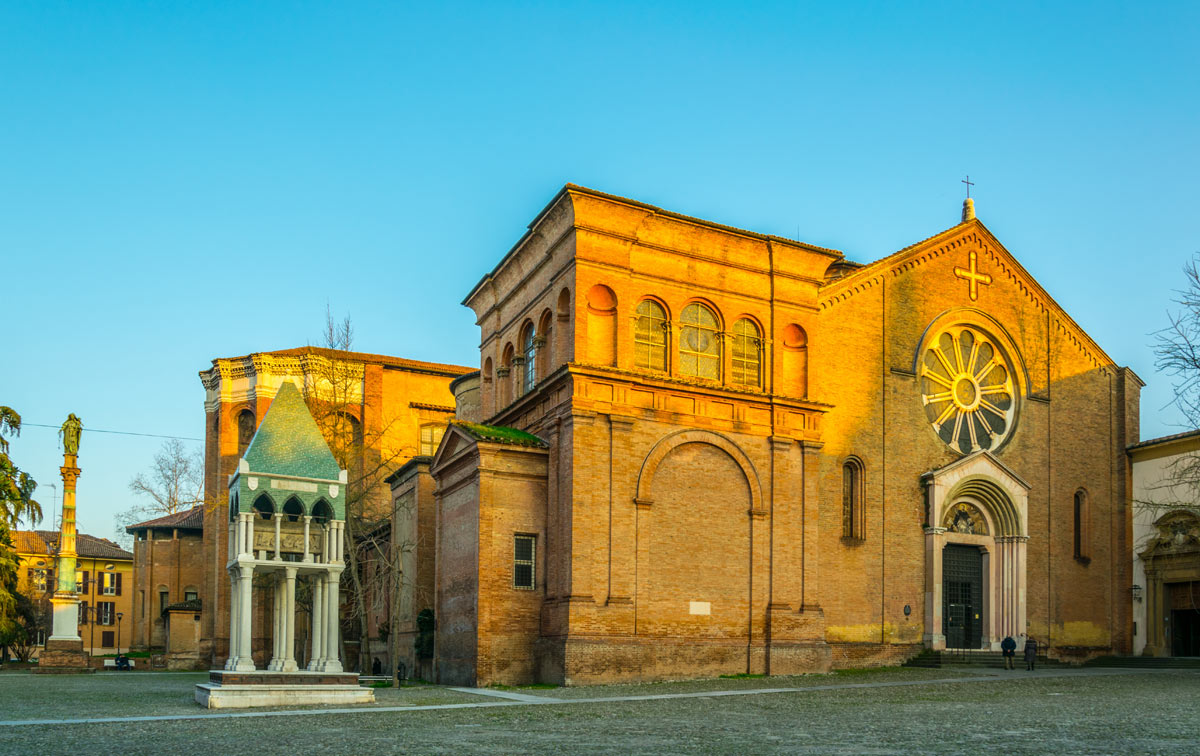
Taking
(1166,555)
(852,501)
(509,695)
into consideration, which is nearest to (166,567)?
(509,695)

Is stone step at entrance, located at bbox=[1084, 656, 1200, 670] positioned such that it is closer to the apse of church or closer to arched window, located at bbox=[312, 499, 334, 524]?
the apse of church

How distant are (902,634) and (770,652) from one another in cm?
480

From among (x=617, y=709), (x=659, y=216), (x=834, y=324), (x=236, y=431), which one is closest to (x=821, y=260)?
(x=834, y=324)

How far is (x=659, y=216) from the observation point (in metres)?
27.3

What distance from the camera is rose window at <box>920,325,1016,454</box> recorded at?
31.5 metres

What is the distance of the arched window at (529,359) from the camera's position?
29.4m

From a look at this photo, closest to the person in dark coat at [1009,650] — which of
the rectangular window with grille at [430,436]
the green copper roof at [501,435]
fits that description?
the green copper roof at [501,435]

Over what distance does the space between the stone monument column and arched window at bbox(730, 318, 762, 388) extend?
97.7 ft

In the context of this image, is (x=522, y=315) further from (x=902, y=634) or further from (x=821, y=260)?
(x=902, y=634)

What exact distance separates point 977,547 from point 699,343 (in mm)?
10706

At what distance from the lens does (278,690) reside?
20672 millimetres

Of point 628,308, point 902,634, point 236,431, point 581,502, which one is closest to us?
point 581,502

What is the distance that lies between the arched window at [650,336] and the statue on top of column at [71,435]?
28550mm

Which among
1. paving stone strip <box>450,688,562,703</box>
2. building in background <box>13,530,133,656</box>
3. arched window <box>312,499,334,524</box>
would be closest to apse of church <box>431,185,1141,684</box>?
paving stone strip <box>450,688,562,703</box>
